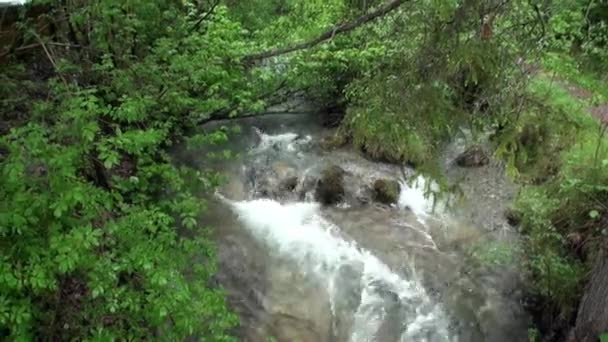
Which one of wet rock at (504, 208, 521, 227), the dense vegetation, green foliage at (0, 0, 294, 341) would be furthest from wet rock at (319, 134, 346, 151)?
green foliage at (0, 0, 294, 341)

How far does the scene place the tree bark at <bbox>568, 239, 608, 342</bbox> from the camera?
5.29 metres

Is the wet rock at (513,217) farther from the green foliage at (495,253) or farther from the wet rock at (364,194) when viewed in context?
the wet rock at (364,194)

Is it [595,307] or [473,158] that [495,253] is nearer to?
[595,307]

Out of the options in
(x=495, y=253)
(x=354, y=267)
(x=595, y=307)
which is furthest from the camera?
(x=354, y=267)

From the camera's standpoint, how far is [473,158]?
29.8 ft

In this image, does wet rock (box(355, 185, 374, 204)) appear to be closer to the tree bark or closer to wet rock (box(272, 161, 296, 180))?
wet rock (box(272, 161, 296, 180))

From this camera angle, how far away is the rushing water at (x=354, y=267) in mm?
6238

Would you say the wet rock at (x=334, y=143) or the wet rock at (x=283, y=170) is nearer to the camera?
the wet rock at (x=283, y=170)

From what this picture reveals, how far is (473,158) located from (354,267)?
3428 mm

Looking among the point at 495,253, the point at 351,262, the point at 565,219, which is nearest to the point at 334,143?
the point at 351,262

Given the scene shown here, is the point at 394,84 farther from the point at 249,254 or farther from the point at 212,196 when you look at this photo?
the point at 212,196

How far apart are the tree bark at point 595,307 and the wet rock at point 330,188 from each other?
148 inches

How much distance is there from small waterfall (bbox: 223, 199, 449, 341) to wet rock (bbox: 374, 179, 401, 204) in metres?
1.00

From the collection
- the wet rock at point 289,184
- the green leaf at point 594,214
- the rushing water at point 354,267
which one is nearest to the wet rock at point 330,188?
the rushing water at point 354,267
